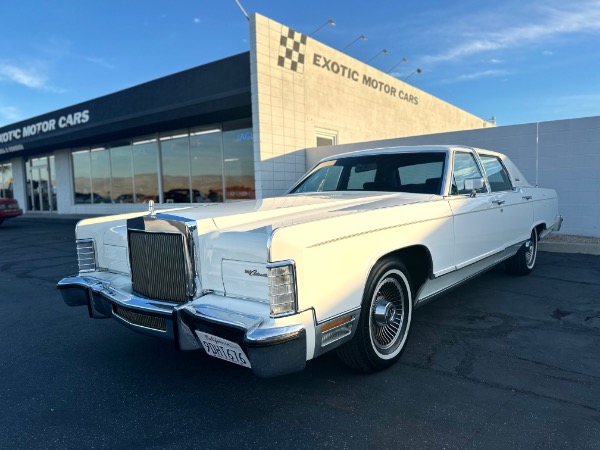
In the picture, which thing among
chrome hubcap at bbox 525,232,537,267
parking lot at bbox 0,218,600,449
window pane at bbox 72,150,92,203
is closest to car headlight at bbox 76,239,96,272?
parking lot at bbox 0,218,600,449

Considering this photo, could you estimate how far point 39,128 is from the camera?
19188 mm

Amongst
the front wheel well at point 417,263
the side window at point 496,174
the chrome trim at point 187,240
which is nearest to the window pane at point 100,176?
the side window at point 496,174

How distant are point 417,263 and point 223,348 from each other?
5.94ft

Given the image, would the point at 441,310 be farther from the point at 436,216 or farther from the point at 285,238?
the point at 285,238

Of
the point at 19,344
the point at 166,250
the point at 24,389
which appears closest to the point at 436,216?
the point at 166,250

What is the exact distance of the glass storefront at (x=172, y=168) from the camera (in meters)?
14.2

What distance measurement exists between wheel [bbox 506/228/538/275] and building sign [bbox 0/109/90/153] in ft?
52.8

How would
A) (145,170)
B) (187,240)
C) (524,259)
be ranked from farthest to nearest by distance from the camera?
(145,170)
(524,259)
(187,240)

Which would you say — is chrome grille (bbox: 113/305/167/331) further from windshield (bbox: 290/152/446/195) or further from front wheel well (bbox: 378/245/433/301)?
windshield (bbox: 290/152/446/195)

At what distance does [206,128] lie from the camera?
1491cm

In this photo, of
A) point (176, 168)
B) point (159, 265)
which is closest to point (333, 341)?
point (159, 265)

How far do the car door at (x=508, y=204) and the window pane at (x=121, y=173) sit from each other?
15764 millimetres

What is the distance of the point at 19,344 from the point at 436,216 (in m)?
3.84

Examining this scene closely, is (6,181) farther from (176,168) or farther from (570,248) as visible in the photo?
(570,248)
